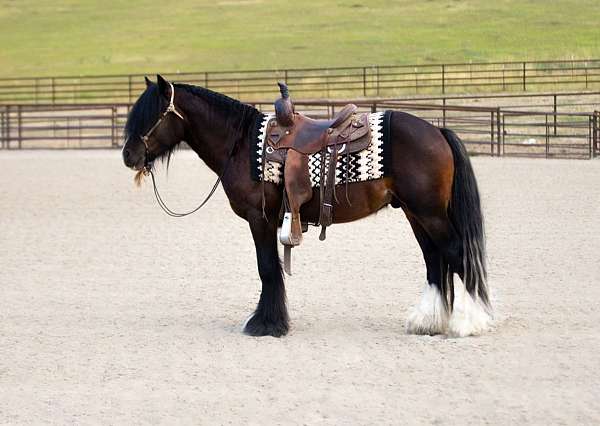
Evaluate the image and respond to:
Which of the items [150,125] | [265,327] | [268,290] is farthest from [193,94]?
[265,327]

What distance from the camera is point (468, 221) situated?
722cm

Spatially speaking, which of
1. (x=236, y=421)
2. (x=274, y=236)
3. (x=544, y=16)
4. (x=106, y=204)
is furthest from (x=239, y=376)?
(x=544, y=16)

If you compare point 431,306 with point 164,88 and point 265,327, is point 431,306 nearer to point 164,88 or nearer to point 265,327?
point 265,327

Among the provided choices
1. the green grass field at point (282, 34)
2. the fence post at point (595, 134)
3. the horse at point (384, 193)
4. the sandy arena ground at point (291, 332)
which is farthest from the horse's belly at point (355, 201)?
the green grass field at point (282, 34)

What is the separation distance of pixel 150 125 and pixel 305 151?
1046 millimetres

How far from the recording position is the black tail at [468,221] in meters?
7.21

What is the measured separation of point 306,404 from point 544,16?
46.3m

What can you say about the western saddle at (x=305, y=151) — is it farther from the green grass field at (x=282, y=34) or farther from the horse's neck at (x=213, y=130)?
the green grass field at (x=282, y=34)

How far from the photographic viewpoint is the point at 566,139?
23734mm

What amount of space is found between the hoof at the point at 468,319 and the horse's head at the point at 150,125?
2.17 meters

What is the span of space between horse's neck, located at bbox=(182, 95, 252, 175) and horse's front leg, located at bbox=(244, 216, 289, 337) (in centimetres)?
50

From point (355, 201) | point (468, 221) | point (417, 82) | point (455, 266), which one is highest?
point (417, 82)

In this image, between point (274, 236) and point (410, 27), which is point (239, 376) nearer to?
point (274, 236)

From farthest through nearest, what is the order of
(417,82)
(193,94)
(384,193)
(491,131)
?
(417,82)
(491,131)
(193,94)
(384,193)
